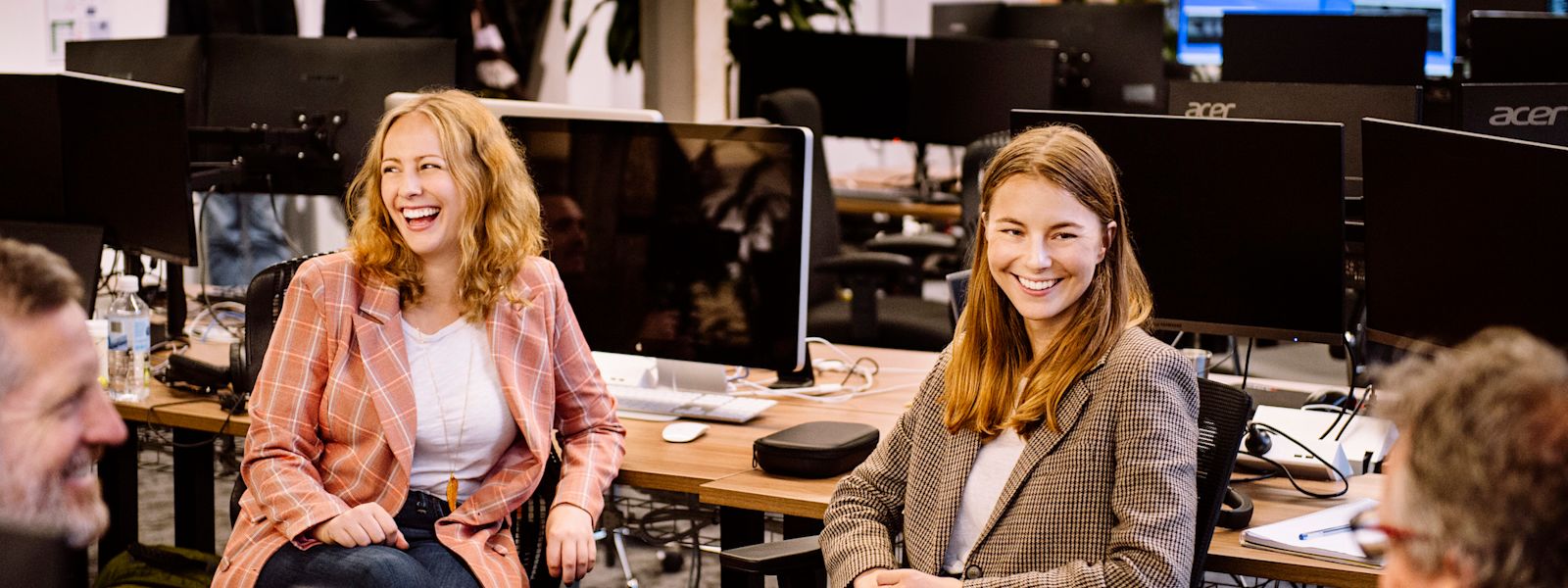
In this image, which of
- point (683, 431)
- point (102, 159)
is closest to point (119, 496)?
point (102, 159)

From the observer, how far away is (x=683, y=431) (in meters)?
2.63

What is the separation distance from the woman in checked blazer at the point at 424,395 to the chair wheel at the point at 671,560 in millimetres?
1343

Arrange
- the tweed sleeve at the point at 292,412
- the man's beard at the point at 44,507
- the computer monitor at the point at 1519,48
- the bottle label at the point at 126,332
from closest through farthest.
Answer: the man's beard at the point at 44,507, the tweed sleeve at the point at 292,412, the bottle label at the point at 126,332, the computer monitor at the point at 1519,48

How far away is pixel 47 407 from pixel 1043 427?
1.22m

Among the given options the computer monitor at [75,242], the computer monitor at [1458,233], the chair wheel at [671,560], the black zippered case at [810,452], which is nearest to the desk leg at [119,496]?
the computer monitor at [75,242]

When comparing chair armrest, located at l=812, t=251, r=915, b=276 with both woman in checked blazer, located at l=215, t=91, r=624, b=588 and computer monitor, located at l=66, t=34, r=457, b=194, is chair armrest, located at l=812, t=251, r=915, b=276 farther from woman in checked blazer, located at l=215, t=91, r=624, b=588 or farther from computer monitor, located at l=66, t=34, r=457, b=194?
woman in checked blazer, located at l=215, t=91, r=624, b=588

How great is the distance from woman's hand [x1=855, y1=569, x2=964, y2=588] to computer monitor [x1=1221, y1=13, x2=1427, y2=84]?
1.97 m

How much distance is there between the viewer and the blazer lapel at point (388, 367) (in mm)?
2291

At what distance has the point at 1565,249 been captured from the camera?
81.2 inches

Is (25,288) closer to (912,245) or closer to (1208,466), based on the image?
(1208,466)

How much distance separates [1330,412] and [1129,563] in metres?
0.93

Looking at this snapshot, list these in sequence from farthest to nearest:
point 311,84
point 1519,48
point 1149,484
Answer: point 311,84 → point 1519,48 → point 1149,484

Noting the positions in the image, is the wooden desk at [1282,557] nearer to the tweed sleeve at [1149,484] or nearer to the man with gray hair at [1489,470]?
the tweed sleeve at [1149,484]

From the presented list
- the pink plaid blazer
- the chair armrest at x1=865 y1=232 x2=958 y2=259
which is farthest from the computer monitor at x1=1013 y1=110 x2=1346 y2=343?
the chair armrest at x1=865 y1=232 x2=958 y2=259
